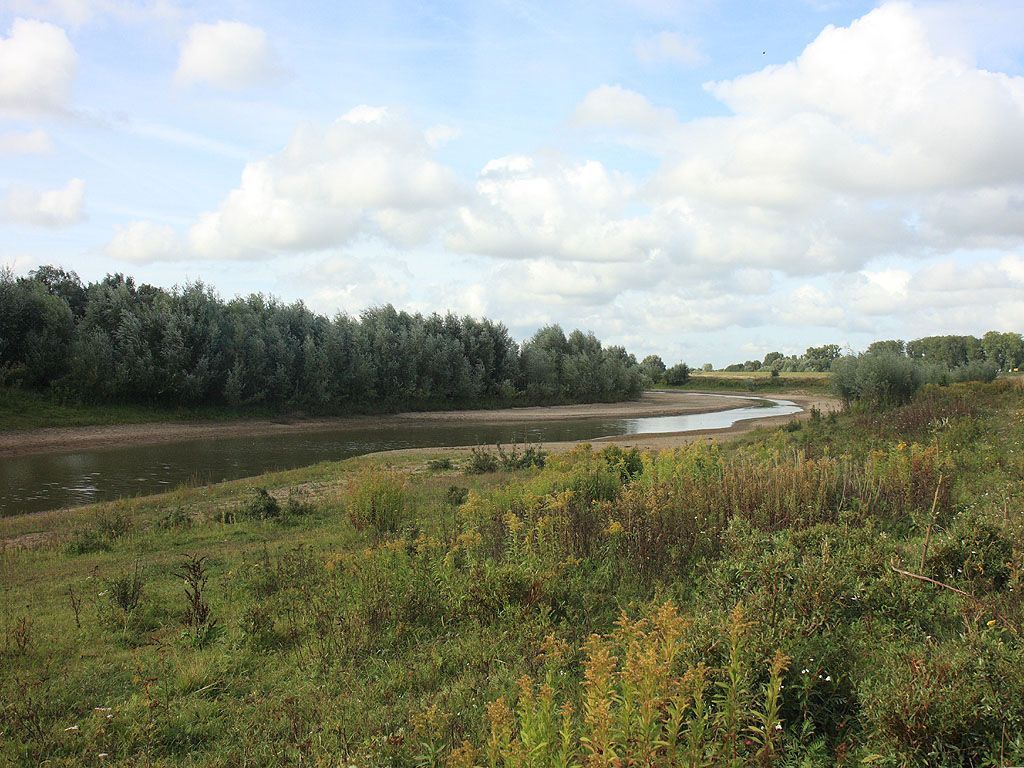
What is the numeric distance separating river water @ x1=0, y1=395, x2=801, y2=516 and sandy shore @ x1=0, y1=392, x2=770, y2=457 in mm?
1480

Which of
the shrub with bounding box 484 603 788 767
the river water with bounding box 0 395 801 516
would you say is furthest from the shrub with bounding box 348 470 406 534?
the river water with bounding box 0 395 801 516

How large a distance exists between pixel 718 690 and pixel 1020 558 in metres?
3.22

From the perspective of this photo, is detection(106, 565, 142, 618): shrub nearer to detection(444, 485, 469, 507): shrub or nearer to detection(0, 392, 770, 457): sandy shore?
detection(444, 485, 469, 507): shrub

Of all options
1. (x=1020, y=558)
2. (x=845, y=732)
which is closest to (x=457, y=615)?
(x=845, y=732)

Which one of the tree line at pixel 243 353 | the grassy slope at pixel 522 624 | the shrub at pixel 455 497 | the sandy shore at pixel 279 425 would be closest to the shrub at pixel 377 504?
the grassy slope at pixel 522 624

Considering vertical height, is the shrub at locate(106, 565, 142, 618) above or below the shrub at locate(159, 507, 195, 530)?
above

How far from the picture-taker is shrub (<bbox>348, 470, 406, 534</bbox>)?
38.4ft

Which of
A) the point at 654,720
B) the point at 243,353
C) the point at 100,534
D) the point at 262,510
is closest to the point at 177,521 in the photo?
the point at 100,534

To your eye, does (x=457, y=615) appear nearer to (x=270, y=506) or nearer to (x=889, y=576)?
(x=889, y=576)

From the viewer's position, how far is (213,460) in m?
30.5

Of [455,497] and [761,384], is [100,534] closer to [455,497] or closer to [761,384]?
[455,497]

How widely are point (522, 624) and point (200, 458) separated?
94.0ft

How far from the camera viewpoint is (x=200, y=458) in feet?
102

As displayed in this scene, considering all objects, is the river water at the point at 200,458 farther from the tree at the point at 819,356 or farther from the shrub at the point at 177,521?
the tree at the point at 819,356
